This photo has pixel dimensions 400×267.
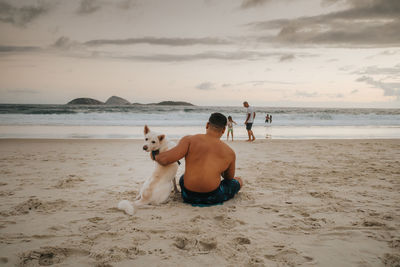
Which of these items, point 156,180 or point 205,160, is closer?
point 205,160

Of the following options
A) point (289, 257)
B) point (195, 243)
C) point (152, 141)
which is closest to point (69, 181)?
point (152, 141)

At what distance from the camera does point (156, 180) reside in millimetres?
3605

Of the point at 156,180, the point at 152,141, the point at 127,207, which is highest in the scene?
the point at 152,141

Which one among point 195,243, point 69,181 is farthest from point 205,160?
point 69,181

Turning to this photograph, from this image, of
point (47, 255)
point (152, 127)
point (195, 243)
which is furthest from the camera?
point (152, 127)

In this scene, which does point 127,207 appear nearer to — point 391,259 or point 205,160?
point 205,160

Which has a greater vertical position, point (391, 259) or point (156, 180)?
point (156, 180)

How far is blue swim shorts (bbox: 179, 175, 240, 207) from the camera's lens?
3586 millimetres

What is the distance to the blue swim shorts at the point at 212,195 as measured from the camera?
11.8ft

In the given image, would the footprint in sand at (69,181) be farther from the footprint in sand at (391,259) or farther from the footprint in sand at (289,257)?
the footprint in sand at (391,259)

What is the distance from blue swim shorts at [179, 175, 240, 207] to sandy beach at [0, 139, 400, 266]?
11cm

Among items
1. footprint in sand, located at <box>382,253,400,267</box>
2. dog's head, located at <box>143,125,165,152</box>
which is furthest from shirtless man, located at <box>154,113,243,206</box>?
footprint in sand, located at <box>382,253,400,267</box>

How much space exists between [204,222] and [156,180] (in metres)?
0.94

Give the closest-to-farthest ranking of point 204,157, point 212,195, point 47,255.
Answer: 1. point 47,255
2. point 204,157
3. point 212,195
